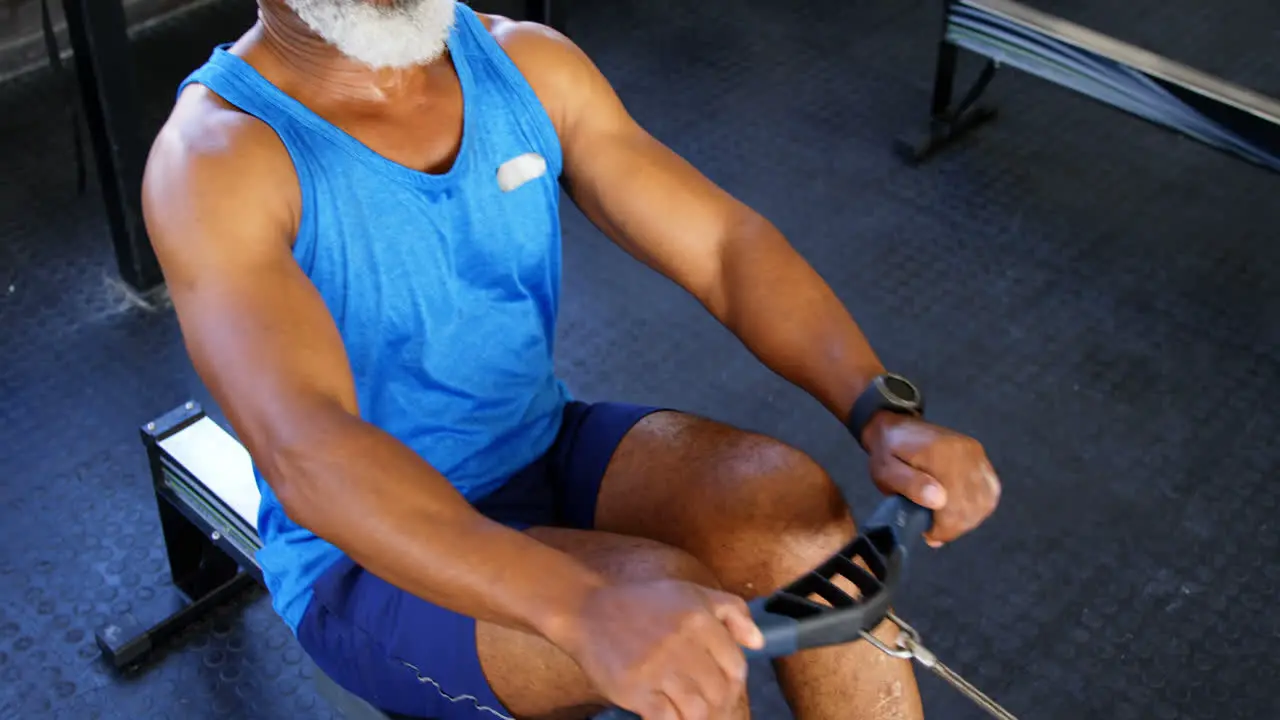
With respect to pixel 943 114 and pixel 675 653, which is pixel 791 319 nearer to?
pixel 675 653

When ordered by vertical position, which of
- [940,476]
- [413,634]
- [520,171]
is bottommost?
[413,634]

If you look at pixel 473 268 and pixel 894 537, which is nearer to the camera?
pixel 894 537

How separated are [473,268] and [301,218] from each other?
0.18 metres

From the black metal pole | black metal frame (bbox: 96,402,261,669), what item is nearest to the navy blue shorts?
black metal frame (bbox: 96,402,261,669)

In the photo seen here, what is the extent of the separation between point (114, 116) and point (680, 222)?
1282 millimetres

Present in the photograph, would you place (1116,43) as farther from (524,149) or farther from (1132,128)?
(524,149)

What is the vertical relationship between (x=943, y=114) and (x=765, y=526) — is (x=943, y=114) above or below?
below

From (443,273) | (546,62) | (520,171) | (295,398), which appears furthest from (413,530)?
(546,62)

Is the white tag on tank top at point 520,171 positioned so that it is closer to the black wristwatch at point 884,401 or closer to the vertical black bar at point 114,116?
the black wristwatch at point 884,401

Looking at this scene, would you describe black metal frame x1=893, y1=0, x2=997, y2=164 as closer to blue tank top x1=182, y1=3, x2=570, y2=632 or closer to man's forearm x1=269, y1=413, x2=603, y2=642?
blue tank top x1=182, y1=3, x2=570, y2=632

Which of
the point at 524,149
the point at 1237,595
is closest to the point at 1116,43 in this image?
the point at 1237,595

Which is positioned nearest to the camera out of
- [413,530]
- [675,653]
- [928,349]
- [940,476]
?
[675,653]

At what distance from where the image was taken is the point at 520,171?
1.32 meters

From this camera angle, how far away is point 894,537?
1.11 meters
